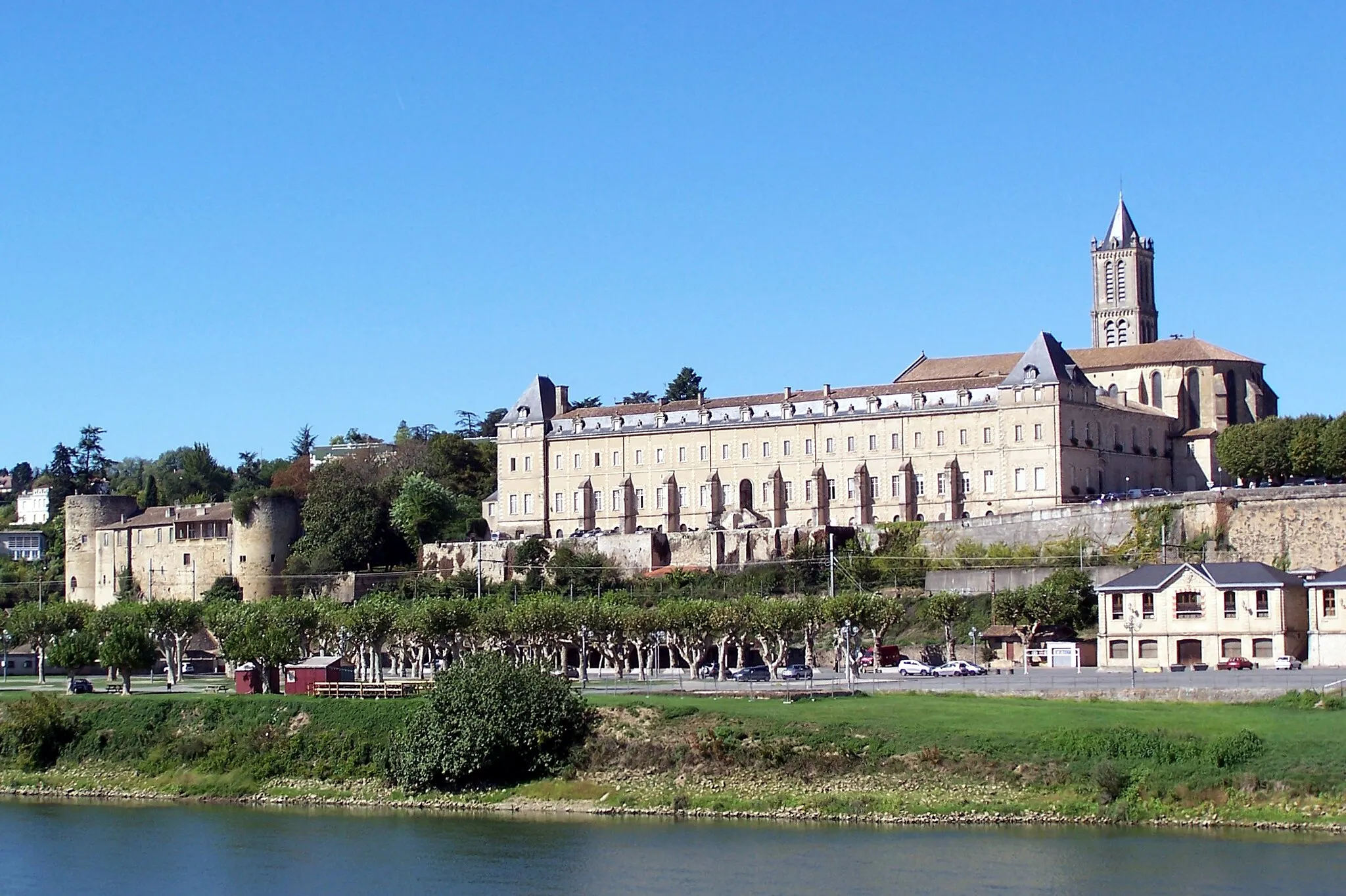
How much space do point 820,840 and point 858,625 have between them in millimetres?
24508

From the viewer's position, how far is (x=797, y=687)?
51.8m

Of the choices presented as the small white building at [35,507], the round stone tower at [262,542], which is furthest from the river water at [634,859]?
the small white building at [35,507]

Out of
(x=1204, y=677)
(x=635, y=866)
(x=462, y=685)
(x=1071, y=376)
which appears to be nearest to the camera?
(x=635, y=866)

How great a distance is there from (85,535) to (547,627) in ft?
148

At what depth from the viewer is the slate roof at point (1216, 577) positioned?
5781cm

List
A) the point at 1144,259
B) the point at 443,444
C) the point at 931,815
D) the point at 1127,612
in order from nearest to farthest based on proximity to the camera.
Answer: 1. the point at 931,815
2. the point at 1127,612
3. the point at 443,444
4. the point at 1144,259

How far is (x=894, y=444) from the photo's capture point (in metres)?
87.6

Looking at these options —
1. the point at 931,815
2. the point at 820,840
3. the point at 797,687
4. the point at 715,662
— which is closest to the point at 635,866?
the point at 820,840

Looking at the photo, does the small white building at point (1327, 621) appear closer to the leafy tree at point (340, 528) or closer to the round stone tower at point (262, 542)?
the leafy tree at point (340, 528)

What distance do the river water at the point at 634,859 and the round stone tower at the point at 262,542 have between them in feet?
158

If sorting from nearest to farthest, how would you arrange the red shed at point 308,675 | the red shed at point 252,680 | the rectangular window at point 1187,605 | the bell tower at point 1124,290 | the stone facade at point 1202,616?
the red shed at point 308,675, the red shed at point 252,680, the stone facade at point 1202,616, the rectangular window at point 1187,605, the bell tower at point 1124,290

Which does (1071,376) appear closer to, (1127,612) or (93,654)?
(1127,612)

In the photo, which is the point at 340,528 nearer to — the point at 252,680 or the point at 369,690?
the point at 252,680

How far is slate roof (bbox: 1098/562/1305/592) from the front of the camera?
57812mm
